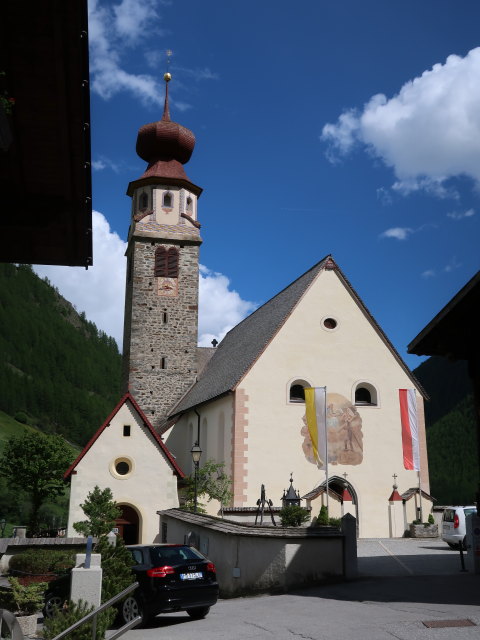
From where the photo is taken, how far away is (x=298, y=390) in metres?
27.9

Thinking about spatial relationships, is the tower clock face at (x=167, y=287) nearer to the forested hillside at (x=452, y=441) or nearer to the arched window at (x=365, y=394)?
the arched window at (x=365, y=394)

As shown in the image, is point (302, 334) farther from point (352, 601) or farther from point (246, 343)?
point (352, 601)

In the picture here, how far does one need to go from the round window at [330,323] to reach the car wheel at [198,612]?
1798cm

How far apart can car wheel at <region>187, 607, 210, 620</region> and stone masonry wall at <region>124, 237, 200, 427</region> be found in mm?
24442

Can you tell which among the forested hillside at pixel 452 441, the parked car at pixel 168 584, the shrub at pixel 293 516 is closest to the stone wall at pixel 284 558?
the parked car at pixel 168 584

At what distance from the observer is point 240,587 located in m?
13.8

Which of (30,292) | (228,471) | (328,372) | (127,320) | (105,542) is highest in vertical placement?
(30,292)

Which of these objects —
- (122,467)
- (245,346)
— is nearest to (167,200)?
(245,346)

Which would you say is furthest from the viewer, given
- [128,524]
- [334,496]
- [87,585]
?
[334,496]

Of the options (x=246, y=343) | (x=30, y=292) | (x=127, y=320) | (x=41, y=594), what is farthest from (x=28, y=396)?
(x=41, y=594)

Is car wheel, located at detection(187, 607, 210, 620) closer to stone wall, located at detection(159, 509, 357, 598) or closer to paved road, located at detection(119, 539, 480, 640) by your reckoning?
paved road, located at detection(119, 539, 480, 640)

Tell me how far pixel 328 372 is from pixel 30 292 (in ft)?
439

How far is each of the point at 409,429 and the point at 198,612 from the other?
17.1 meters

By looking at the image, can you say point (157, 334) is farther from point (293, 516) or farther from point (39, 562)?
point (293, 516)
